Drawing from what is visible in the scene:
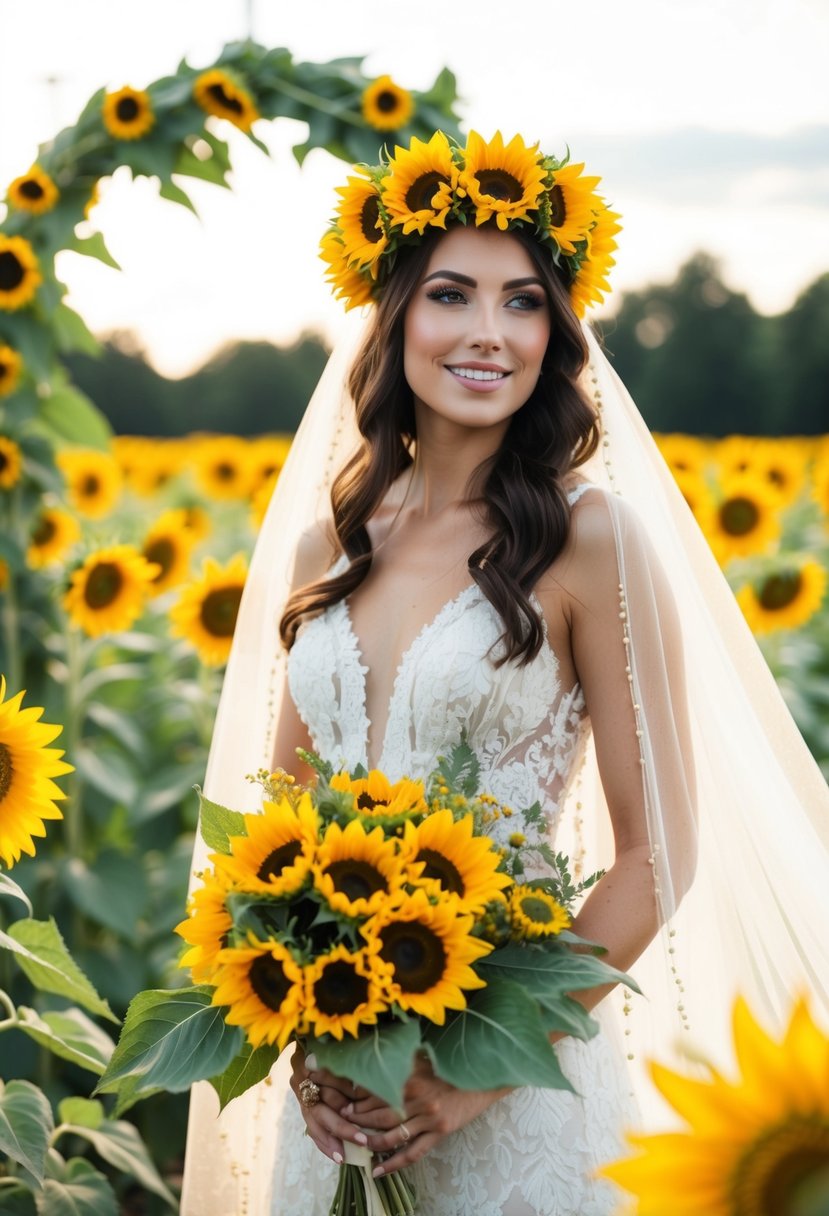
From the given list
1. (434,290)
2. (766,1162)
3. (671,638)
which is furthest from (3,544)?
(766,1162)

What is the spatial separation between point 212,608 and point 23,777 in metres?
2.29

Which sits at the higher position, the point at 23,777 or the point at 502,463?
the point at 502,463

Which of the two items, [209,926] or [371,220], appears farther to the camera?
[371,220]

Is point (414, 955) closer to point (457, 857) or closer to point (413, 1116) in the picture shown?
point (457, 857)

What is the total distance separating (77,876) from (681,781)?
2.47 meters

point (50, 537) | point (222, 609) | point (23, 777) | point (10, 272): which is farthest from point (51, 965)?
point (10, 272)

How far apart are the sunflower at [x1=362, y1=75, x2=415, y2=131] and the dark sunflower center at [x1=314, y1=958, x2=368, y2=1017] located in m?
2.95

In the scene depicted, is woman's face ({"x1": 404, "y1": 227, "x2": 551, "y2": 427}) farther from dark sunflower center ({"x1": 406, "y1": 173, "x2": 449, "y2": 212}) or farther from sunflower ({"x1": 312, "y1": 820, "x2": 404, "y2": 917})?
sunflower ({"x1": 312, "y1": 820, "x2": 404, "y2": 917})

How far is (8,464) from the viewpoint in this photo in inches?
166

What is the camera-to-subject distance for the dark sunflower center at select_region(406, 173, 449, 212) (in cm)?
242

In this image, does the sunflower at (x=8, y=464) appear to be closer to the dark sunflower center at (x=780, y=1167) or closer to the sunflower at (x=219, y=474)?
the sunflower at (x=219, y=474)

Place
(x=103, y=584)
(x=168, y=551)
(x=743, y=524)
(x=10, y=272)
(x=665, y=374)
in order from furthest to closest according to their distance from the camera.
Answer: (x=665, y=374) → (x=743, y=524) → (x=168, y=551) → (x=103, y=584) → (x=10, y=272)

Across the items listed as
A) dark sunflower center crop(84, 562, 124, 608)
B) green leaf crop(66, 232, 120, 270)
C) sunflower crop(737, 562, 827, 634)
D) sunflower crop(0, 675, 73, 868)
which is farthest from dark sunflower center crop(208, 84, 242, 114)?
sunflower crop(737, 562, 827, 634)

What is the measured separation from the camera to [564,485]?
240 cm
